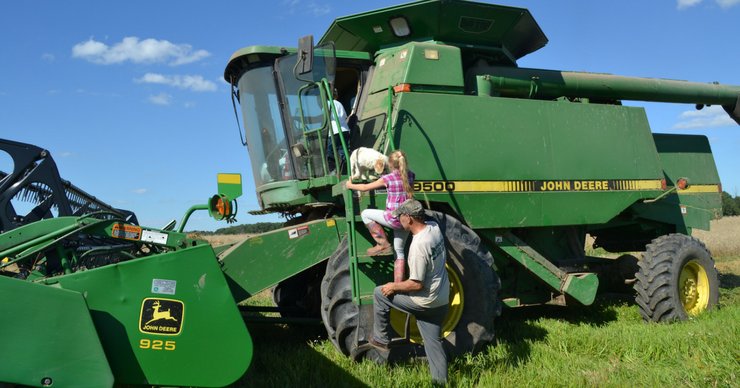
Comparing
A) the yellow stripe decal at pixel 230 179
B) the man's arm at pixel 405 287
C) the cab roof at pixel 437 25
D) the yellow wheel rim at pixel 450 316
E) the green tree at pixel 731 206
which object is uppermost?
the cab roof at pixel 437 25

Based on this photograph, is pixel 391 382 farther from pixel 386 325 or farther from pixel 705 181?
pixel 705 181

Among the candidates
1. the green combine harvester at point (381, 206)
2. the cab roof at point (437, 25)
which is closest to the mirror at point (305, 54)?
the green combine harvester at point (381, 206)

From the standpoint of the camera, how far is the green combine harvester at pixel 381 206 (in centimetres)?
415

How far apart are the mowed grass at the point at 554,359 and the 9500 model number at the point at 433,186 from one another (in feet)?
5.18

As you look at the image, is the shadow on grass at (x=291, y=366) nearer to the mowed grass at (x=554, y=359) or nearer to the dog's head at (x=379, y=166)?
the mowed grass at (x=554, y=359)

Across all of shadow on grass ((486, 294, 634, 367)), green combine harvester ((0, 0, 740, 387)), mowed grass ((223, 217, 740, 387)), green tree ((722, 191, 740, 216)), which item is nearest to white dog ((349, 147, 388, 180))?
green combine harvester ((0, 0, 740, 387))

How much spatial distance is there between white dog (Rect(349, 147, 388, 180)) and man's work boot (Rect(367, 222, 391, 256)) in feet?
1.60

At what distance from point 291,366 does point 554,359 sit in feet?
7.50

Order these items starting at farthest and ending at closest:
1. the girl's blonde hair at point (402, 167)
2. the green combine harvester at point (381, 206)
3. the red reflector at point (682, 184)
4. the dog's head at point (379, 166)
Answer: the red reflector at point (682, 184), the dog's head at point (379, 166), the girl's blonde hair at point (402, 167), the green combine harvester at point (381, 206)

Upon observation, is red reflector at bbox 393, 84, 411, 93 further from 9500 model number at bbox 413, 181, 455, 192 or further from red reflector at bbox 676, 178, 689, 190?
red reflector at bbox 676, 178, 689, 190

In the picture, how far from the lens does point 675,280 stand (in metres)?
7.15

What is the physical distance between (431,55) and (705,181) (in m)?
5.12

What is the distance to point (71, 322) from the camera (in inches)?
150

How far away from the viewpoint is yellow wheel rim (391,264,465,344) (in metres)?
5.56
